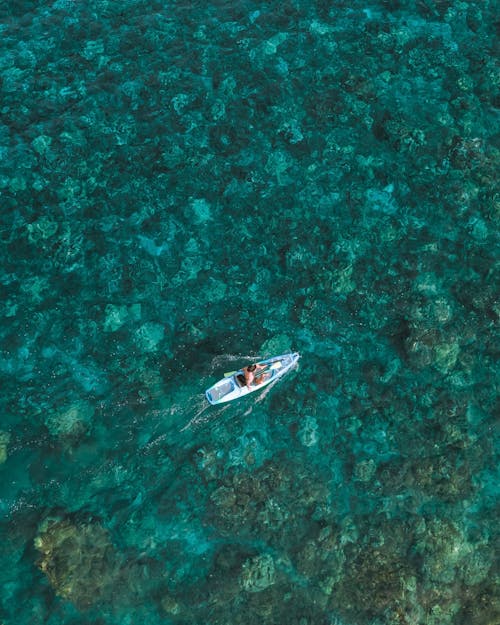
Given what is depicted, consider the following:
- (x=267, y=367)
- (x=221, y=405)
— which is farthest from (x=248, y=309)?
(x=221, y=405)

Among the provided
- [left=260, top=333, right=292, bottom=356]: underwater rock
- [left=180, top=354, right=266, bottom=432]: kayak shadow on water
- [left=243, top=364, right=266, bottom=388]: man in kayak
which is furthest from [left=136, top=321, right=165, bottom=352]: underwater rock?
[left=260, top=333, right=292, bottom=356]: underwater rock

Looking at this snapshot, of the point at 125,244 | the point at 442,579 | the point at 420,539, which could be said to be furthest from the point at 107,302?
the point at 442,579

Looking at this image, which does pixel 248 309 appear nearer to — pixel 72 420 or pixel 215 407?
pixel 215 407

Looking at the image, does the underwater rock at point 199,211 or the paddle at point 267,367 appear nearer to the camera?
the paddle at point 267,367

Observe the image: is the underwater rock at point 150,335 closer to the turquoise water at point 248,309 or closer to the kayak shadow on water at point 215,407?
the turquoise water at point 248,309

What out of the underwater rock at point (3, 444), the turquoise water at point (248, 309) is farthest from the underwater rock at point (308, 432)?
the underwater rock at point (3, 444)

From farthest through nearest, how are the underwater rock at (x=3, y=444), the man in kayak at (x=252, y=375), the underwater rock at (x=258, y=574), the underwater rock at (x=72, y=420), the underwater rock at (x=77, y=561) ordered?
the man in kayak at (x=252, y=375), the underwater rock at (x=72, y=420), the underwater rock at (x=3, y=444), the underwater rock at (x=258, y=574), the underwater rock at (x=77, y=561)

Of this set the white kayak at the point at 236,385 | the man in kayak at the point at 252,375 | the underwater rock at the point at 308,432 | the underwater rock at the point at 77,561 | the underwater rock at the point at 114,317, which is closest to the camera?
the underwater rock at the point at 77,561

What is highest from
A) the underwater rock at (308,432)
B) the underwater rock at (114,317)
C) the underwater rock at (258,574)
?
the underwater rock at (114,317)
